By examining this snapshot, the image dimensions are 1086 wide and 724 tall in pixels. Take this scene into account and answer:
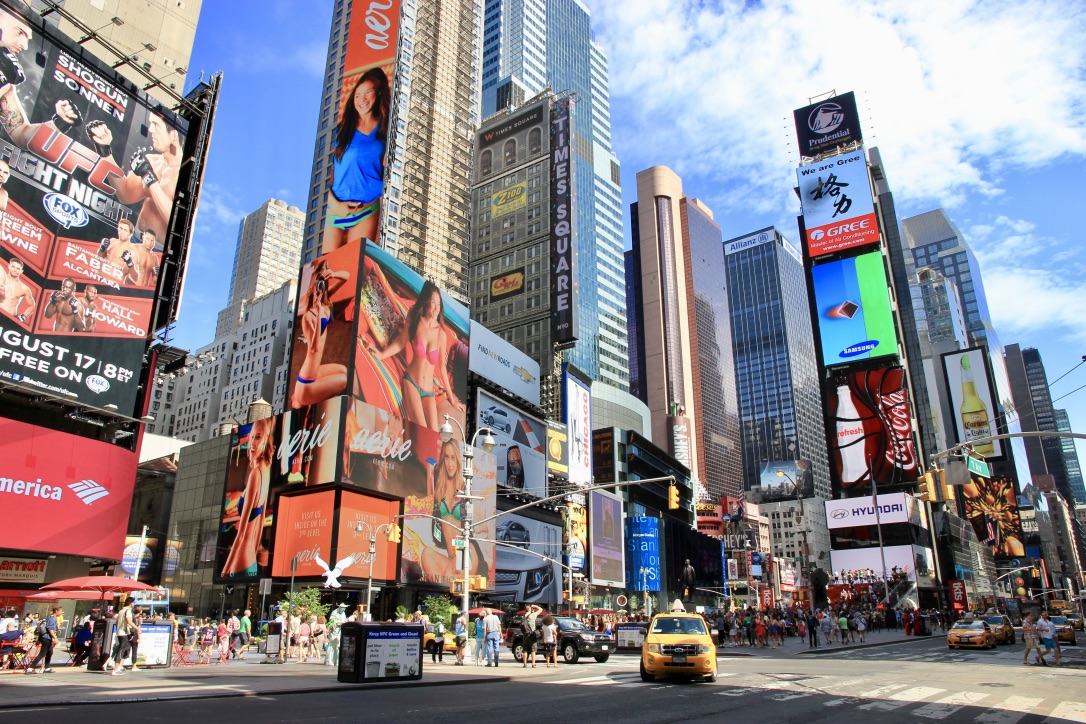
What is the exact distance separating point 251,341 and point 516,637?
378 ft

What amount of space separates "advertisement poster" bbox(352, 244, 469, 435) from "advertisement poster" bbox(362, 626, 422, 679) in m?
37.4

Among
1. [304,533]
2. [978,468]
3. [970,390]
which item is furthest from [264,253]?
[978,468]

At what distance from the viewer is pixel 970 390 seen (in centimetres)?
13850

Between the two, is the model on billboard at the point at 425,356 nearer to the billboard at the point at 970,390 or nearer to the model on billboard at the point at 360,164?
the model on billboard at the point at 360,164

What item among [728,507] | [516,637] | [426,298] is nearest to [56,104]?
[426,298]

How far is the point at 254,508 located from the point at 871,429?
80.1 metres

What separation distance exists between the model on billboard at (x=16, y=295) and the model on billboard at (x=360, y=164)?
3160 cm

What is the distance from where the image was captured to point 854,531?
9469 cm

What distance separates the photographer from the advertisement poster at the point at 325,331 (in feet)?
180

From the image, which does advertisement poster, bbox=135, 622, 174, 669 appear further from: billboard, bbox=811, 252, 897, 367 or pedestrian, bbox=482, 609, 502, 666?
billboard, bbox=811, 252, 897, 367

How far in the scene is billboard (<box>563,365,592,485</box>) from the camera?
3617 inches

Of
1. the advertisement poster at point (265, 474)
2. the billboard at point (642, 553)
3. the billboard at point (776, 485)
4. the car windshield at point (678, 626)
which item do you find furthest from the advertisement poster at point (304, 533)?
the billboard at point (776, 485)

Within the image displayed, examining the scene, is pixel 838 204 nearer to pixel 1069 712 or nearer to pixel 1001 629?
pixel 1001 629

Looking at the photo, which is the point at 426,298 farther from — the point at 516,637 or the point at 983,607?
the point at 983,607
